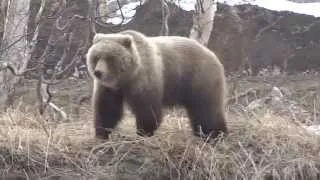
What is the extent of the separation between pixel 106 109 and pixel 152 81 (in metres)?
0.42

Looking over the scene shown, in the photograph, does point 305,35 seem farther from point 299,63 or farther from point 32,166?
point 32,166

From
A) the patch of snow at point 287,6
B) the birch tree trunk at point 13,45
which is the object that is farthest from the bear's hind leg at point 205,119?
the patch of snow at point 287,6

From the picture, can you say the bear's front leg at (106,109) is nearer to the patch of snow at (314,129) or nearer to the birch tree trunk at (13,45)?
the patch of snow at (314,129)

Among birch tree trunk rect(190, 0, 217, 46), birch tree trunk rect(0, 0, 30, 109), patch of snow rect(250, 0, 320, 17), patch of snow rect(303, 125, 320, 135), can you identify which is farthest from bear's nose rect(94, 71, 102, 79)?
patch of snow rect(250, 0, 320, 17)

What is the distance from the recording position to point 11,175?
5.53m

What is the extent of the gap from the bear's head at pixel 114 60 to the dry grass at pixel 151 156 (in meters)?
0.59

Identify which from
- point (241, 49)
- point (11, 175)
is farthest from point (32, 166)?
point (241, 49)

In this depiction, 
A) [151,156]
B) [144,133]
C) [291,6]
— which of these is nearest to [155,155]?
[151,156]

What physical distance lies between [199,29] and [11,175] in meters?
4.58

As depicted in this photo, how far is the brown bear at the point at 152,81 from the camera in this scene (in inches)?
209

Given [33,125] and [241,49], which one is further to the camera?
[241,49]

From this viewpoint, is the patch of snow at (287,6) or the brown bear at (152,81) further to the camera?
the patch of snow at (287,6)

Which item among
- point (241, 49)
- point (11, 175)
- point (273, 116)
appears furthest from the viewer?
point (241, 49)

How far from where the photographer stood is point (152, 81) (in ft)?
18.0
